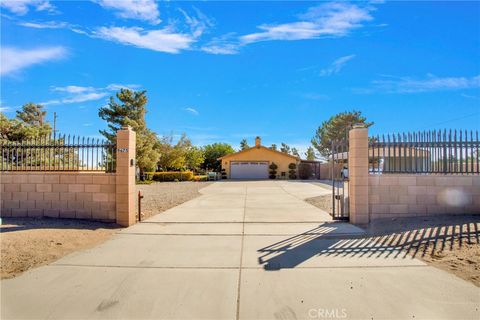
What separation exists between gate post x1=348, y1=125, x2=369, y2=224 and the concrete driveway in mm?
1640

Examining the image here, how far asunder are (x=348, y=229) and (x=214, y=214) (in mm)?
4445

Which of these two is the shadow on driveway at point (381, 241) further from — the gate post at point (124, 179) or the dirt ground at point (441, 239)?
the gate post at point (124, 179)

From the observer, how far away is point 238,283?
440cm

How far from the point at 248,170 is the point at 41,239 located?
109ft

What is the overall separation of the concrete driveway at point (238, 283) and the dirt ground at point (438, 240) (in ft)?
1.15

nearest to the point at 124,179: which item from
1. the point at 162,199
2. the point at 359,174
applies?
the point at 359,174

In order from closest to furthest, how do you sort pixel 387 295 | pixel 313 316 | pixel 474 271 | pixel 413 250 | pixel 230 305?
1. pixel 313 316
2. pixel 230 305
3. pixel 387 295
4. pixel 474 271
5. pixel 413 250

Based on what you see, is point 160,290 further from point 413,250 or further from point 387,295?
point 413,250

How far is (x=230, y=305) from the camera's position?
374 centimetres

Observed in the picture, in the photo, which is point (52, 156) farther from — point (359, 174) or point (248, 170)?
point (248, 170)

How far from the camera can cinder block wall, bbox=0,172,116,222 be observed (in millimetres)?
8688

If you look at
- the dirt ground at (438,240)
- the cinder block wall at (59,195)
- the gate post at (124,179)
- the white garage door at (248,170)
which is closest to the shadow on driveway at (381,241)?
the dirt ground at (438,240)

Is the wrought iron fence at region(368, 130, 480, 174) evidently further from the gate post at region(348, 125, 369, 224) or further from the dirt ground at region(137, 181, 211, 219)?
the dirt ground at region(137, 181, 211, 219)

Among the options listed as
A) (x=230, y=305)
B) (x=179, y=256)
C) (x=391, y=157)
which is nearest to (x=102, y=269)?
(x=179, y=256)
